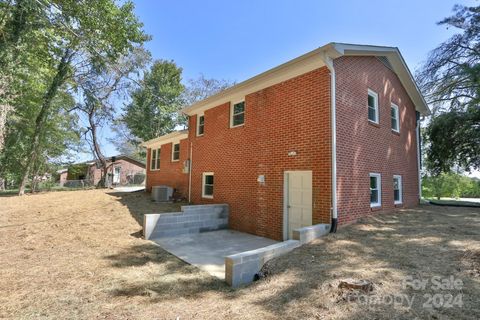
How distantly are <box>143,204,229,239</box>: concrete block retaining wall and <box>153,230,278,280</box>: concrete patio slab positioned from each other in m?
0.23

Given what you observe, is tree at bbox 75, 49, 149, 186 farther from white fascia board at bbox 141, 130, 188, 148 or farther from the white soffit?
the white soffit

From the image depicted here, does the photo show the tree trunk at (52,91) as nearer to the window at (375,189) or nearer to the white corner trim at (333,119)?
the white corner trim at (333,119)

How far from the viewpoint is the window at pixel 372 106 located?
934 centimetres

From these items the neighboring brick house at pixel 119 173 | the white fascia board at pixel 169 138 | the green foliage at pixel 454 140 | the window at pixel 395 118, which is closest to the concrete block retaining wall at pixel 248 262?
the window at pixel 395 118

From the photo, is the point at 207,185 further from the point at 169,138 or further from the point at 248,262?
the point at 248,262

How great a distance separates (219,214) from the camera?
10367 mm

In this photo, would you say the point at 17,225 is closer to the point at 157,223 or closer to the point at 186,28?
the point at 157,223

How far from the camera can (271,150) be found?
8.97 m

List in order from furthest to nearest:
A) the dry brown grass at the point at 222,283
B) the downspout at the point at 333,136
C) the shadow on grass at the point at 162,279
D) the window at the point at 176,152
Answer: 1. the window at the point at 176,152
2. the downspout at the point at 333,136
3. the shadow on grass at the point at 162,279
4. the dry brown grass at the point at 222,283

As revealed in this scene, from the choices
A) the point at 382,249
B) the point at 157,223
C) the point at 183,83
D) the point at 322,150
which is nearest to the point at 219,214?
the point at 157,223

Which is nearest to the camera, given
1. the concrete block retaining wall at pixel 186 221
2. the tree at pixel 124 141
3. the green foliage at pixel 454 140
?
the concrete block retaining wall at pixel 186 221

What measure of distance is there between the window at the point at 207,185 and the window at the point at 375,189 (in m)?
6.28

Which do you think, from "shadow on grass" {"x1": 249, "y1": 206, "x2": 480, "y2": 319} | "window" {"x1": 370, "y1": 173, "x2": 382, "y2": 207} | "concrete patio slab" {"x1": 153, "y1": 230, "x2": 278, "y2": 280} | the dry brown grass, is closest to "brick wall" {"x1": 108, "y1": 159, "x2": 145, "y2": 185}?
the dry brown grass

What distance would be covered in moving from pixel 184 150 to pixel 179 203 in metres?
2.97
